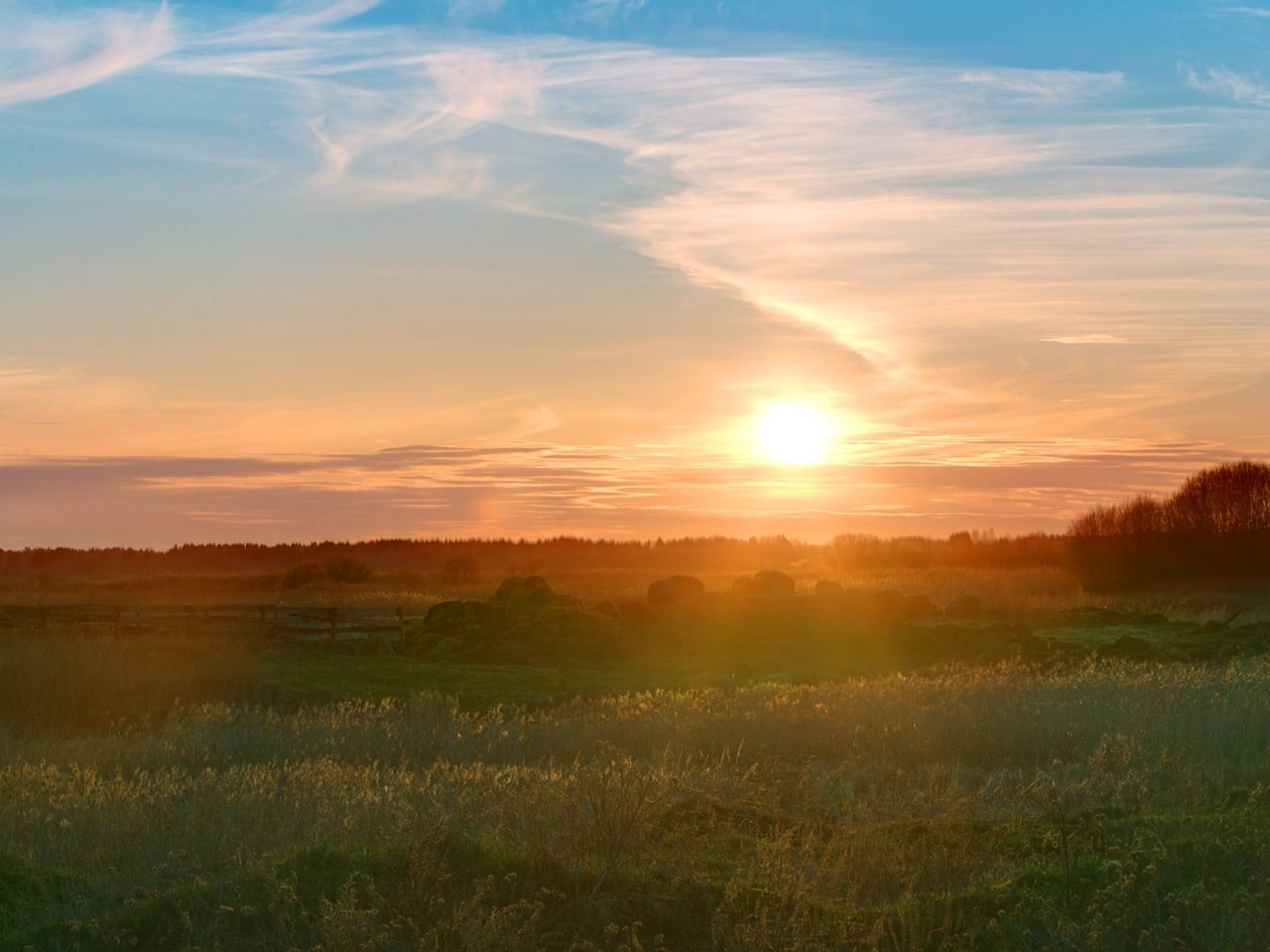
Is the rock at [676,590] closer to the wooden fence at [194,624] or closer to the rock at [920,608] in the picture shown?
the rock at [920,608]

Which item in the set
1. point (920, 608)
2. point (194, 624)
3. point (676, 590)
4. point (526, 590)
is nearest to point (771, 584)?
point (676, 590)

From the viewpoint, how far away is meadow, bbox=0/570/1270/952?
6.59 meters

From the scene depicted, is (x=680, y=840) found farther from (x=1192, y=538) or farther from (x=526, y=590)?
(x=1192, y=538)

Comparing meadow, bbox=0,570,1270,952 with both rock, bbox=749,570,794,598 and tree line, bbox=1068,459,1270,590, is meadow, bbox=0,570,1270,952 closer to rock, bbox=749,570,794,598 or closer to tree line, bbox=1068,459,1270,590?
rock, bbox=749,570,794,598

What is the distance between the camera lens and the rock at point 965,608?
131 feet

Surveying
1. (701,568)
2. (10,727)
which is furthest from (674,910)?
(701,568)

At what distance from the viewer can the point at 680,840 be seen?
28.3 ft

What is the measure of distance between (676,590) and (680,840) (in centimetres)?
3103

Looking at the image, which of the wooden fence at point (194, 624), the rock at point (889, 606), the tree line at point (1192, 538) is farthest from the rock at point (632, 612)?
the tree line at point (1192, 538)

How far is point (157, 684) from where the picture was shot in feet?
73.9

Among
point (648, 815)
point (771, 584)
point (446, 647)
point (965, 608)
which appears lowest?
point (446, 647)

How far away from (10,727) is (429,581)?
52.3 metres

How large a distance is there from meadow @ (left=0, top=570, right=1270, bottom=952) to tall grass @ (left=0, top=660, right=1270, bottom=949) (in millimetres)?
27

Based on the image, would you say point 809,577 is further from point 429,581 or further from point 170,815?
point 170,815
